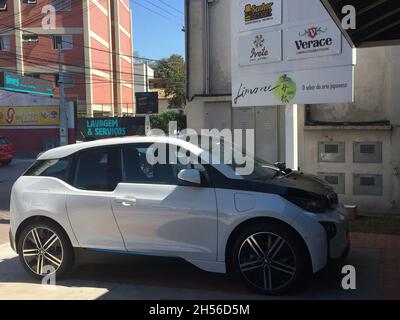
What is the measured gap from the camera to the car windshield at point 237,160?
5398 mm

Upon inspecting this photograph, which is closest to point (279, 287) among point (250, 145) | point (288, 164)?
Answer: point (288, 164)

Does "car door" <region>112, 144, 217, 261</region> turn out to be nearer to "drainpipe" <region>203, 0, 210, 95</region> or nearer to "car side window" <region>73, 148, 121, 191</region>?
"car side window" <region>73, 148, 121, 191</region>

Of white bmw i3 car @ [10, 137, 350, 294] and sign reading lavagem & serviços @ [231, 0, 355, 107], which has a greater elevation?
sign reading lavagem & serviços @ [231, 0, 355, 107]

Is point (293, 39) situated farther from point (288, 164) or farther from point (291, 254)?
point (291, 254)

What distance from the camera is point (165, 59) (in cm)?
8312

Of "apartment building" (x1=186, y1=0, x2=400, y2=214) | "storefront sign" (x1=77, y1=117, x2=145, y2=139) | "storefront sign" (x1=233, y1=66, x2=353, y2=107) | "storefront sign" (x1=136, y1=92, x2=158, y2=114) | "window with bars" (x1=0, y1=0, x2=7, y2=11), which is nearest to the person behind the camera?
"window with bars" (x1=0, y1=0, x2=7, y2=11)

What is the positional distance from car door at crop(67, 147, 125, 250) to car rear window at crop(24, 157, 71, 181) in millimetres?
146

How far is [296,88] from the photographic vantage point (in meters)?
8.98

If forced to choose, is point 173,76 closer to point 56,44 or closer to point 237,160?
point 56,44

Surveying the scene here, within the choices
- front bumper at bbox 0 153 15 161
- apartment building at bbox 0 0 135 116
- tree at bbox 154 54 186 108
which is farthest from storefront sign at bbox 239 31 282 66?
tree at bbox 154 54 186 108

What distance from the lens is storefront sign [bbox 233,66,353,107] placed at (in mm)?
8523

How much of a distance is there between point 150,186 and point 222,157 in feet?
2.75

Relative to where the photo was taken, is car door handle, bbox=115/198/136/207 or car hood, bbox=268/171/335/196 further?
car door handle, bbox=115/198/136/207

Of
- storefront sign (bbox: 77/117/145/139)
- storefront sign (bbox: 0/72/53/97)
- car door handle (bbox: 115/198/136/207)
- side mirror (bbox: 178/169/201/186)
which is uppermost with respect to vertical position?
storefront sign (bbox: 0/72/53/97)
